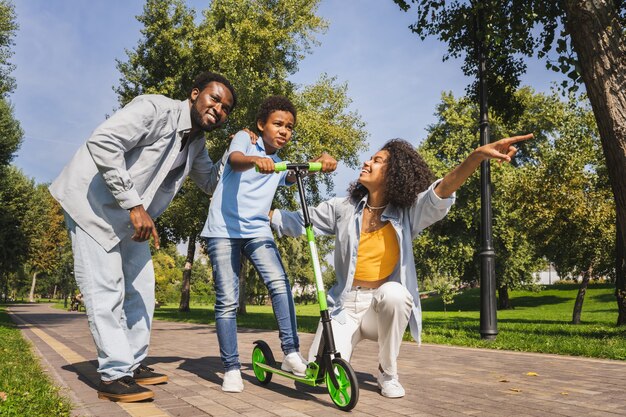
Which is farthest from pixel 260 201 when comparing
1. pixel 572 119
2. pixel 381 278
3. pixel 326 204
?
pixel 572 119

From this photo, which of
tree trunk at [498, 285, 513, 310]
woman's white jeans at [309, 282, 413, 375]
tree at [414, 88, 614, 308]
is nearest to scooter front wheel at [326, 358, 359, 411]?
woman's white jeans at [309, 282, 413, 375]

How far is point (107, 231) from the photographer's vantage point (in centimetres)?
403

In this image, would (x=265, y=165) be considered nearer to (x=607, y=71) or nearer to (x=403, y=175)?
(x=403, y=175)

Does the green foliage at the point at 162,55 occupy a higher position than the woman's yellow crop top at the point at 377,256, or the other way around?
the green foliage at the point at 162,55

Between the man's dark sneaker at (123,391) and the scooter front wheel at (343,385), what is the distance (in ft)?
4.27

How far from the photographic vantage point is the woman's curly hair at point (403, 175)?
4.12 meters

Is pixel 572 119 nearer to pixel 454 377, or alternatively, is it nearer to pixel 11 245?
pixel 454 377

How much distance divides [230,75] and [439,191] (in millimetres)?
15082

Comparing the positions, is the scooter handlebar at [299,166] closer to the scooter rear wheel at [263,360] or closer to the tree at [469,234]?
the scooter rear wheel at [263,360]

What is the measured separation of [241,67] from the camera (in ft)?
63.7

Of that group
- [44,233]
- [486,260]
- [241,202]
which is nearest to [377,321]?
[241,202]

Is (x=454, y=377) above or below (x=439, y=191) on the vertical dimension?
below

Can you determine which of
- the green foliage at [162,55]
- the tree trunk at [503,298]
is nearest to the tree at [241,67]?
the green foliage at [162,55]

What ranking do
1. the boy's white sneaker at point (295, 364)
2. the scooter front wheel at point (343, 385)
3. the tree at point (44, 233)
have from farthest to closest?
the tree at point (44, 233), the boy's white sneaker at point (295, 364), the scooter front wheel at point (343, 385)
